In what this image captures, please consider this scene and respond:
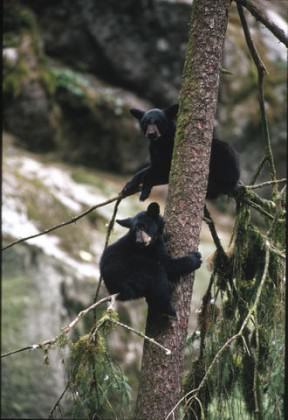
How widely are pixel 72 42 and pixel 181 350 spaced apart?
10.0m

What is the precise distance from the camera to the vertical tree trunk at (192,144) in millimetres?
3732

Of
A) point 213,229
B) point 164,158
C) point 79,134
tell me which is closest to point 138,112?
point 164,158

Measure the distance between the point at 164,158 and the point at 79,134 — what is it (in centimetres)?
682

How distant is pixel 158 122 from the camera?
17.1ft

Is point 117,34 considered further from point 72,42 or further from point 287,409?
point 287,409

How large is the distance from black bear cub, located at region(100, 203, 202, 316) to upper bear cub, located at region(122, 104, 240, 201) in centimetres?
53

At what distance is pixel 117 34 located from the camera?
12680 mm

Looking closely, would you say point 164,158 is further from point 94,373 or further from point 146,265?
point 94,373

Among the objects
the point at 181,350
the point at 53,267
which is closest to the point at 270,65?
the point at 53,267

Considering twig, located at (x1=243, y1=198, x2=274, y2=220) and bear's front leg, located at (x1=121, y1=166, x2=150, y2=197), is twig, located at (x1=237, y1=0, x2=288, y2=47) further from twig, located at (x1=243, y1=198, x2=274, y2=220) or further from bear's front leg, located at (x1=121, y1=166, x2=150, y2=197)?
bear's front leg, located at (x1=121, y1=166, x2=150, y2=197)

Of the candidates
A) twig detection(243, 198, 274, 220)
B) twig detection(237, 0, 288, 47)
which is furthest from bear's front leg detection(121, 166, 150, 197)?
twig detection(237, 0, 288, 47)

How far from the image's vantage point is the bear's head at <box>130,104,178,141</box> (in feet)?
17.0

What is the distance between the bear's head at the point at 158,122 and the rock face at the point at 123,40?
7.35 m

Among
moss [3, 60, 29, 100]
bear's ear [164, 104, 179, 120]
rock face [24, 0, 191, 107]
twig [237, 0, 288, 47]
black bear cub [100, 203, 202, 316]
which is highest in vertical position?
rock face [24, 0, 191, 107]
